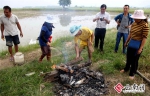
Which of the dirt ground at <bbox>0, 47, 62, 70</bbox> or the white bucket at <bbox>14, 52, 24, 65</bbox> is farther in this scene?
the dirt ground at <bbox>0, 47, 62, 70</bbox>

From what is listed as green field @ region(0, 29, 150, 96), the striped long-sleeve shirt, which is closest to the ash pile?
green field @ region(0, 29, 150, 96)

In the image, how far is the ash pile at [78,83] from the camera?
11.4ft

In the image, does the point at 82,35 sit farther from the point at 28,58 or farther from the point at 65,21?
the point at 65,21

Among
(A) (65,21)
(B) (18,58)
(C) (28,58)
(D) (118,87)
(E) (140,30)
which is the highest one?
(E) (140,30)

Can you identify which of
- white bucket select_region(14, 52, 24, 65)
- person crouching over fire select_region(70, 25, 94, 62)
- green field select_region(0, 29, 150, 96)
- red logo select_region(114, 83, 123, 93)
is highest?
person crouching over fire select_region(70, 25, 94, 62)

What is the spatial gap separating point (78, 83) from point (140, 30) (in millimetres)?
1896

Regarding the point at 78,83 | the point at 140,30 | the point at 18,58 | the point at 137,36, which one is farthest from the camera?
the point at 18,58

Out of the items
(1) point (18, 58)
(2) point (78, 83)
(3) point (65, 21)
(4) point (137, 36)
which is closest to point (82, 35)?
(2) point (78, 83)

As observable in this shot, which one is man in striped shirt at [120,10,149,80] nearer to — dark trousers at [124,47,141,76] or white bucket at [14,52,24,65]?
dark trousers at [124,47,141,76]

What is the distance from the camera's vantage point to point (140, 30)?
3.39 m

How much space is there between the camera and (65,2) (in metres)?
54.1

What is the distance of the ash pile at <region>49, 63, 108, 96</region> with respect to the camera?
3480 mm

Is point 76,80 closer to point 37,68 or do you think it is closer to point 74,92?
point 74,92

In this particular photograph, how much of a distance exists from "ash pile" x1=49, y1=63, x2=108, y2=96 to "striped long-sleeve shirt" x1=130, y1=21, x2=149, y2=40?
1.36 meters
